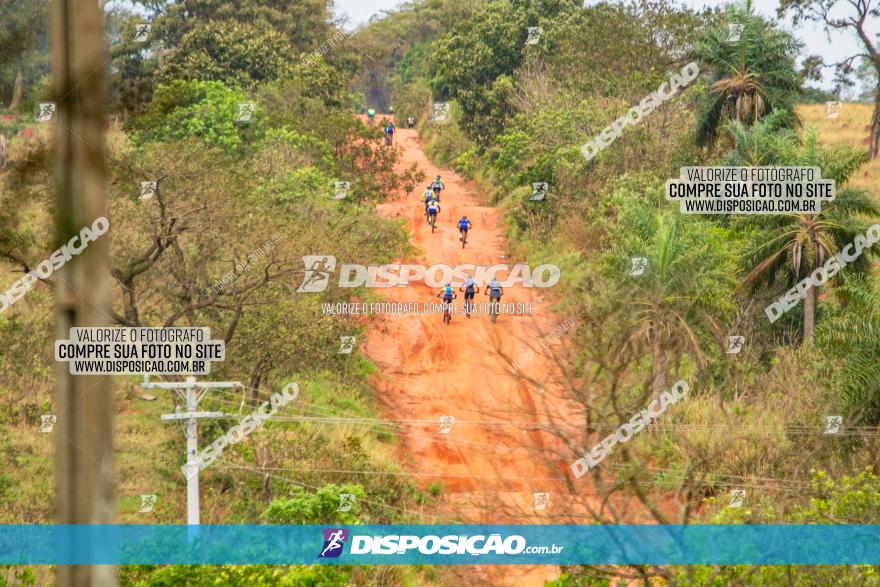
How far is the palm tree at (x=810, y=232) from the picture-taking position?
25.4 m

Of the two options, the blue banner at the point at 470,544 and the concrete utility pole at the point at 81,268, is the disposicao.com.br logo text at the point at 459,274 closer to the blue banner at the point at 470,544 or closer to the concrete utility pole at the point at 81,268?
the blue banner at the point at 470,544

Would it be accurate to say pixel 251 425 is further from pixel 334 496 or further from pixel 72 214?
pixel 72 214

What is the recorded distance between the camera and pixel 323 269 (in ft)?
88.5

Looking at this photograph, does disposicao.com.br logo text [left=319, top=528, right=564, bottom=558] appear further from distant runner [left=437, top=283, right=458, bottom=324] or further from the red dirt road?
distant runner [left=437, top=283, right=458, bottom=324]

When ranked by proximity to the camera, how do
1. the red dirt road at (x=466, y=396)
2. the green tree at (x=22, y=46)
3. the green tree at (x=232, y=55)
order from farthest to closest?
Result: the green tree at (x=232, y=55) → the red dirt road at (x=466, y=396) → the green tree at (x=22, y=46)

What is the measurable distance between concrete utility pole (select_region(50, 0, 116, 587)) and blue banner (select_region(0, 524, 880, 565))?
28.0 ft

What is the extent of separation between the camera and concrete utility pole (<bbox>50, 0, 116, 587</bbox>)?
212cm

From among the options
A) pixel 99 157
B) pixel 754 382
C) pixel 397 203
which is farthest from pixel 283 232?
pixel 99 157

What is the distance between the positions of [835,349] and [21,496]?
1643 centimetres

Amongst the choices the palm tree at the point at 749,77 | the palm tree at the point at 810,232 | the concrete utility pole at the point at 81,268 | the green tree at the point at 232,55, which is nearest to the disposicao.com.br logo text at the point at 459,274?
the palm tree at the point at 749,77

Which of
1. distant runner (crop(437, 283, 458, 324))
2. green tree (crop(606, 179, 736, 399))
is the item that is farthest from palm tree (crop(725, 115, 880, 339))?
distant runner (crop(437, 283, 458, 324))

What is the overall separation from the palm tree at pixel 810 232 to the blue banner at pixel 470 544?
9587 millimetres

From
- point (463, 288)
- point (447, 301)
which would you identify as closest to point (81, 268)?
point (447, 301)

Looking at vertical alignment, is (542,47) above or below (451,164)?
above
